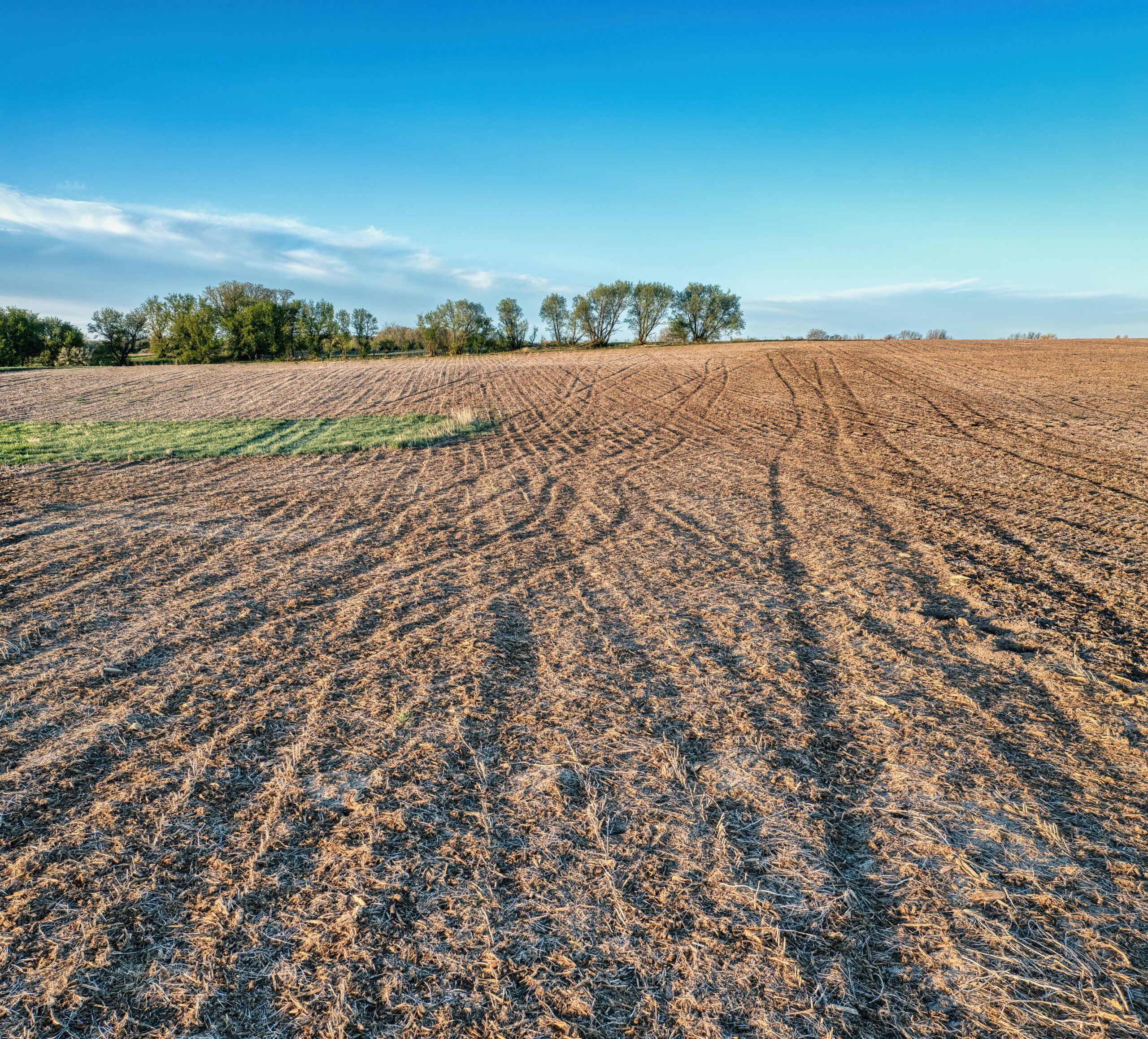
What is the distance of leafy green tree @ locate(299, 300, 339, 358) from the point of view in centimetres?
7294

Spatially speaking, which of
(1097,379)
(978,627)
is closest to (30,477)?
(978,627)

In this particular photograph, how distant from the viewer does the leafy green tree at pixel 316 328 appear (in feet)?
239

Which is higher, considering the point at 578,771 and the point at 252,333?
the point at 252,333

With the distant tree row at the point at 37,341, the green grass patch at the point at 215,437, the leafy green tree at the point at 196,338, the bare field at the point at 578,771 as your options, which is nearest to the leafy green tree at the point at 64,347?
the distant tree row at the point at 37,341

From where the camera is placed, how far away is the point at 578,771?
13.0 ft

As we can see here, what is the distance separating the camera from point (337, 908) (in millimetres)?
2975

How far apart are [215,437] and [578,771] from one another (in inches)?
682

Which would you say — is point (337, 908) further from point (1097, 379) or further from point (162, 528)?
point (1097, 379)

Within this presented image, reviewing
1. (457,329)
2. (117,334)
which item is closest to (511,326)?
(457,329)

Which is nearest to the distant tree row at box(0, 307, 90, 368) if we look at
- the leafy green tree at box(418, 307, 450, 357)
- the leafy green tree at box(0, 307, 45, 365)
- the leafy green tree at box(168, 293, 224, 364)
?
the leafy green tree at box(0, 307, 45, 365)

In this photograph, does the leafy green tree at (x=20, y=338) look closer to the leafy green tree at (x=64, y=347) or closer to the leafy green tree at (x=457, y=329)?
the leafy green tree at (x=64, y=347)

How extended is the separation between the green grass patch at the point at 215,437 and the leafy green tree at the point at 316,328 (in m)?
56.5

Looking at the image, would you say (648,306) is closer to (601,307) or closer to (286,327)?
(601,307)

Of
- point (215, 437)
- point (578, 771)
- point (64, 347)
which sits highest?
point (64, 347)
